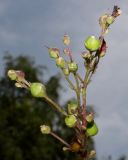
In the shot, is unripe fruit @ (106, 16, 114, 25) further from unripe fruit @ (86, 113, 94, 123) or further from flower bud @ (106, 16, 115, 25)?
unripe fruit @ (86, 113, 94, 123)

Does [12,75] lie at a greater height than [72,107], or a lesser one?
greater

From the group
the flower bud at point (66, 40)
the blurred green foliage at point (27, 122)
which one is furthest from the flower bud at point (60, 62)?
the blurred green foliage at point (27, 122)

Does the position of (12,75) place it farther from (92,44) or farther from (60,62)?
(92,44)

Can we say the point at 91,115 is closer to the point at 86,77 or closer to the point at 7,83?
the point at 86,77

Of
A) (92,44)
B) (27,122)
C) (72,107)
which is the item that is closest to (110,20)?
(92,44)

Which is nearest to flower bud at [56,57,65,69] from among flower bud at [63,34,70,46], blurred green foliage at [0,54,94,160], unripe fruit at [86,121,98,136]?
flower bud at [63,34,70,46]

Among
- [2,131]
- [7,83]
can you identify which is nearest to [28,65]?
[7,83]
